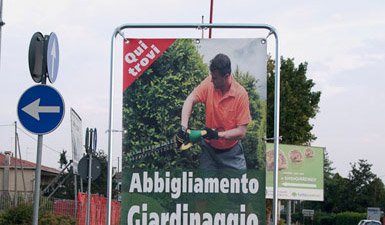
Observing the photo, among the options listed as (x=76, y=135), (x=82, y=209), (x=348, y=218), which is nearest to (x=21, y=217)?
(x=82, y=209)

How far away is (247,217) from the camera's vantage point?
7.13 meters

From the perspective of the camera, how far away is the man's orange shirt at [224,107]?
23.5 feet

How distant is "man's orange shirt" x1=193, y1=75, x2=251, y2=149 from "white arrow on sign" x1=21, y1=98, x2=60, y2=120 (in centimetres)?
324

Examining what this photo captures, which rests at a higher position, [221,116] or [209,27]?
[209,27]

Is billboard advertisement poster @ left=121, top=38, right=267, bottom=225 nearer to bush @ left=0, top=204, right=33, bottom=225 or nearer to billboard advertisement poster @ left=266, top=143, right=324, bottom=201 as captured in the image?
bush @ left=0, top=204, right=33, bottom=225

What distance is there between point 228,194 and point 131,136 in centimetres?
100

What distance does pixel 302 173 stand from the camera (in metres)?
35.0

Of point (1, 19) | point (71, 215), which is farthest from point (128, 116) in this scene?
point (71, 215)

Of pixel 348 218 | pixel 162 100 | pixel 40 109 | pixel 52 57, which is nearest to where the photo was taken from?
pixel 162 100

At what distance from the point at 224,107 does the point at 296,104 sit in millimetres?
32034

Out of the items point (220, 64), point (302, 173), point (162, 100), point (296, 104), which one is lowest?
point (162, 100)

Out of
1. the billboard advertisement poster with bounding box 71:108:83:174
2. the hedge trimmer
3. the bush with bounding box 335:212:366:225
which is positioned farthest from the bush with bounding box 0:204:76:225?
the bush with bounding box 335:212:366:225

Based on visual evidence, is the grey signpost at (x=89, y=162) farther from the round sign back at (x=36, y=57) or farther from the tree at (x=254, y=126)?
the tree at (x=254, y=126)

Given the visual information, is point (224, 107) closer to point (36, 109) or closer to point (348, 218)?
point (36, 109)
